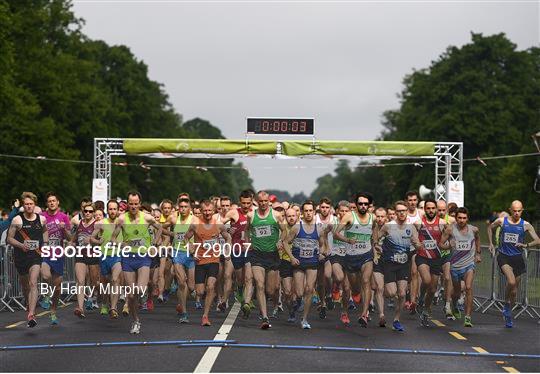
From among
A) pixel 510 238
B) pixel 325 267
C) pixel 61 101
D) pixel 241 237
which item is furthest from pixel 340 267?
pixel 61 101

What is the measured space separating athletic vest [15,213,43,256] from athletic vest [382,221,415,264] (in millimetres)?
5343

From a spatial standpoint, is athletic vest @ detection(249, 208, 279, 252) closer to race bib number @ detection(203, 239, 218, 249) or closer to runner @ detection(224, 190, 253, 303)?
runner @ detection(224, 190, 253, 303)

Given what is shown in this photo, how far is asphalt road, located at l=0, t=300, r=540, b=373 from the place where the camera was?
11.5 metres

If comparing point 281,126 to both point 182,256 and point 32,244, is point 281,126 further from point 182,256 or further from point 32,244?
point 32,244

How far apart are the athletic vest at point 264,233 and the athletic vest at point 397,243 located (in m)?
1.78

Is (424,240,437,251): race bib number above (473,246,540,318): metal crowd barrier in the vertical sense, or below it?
above

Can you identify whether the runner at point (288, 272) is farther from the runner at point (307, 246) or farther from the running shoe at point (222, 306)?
the running shoe at point (222, 306)

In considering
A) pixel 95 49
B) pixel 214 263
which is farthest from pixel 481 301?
pixel 95 49

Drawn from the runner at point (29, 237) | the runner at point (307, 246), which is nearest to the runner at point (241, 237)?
the runner at point (307, 246)

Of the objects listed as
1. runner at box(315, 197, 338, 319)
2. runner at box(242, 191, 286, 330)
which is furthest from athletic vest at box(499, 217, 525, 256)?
runner at box(242, 191, 286, 330)

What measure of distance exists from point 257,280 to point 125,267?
198 cm

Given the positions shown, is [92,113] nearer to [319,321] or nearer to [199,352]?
[319,321]

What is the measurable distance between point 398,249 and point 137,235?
4.04m

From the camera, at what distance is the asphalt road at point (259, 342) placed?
1145 cm
